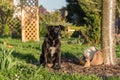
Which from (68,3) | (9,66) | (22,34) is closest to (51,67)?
(9,66)

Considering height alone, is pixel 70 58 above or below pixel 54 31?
below

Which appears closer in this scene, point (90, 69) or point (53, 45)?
point (90, 69)

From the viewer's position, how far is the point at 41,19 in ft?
88.9

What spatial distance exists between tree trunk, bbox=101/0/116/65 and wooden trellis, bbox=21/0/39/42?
1115 cm

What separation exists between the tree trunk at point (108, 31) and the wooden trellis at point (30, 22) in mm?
11147

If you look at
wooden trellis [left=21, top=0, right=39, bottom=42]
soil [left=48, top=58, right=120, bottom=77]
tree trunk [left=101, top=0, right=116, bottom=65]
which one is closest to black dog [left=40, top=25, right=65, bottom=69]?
soil [left=48, top=58, right=120, bottom=77]

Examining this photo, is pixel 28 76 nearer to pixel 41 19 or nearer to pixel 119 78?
pixel 119 78

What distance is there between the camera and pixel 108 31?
32.1 ft

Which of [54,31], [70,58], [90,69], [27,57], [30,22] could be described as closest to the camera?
[90,69]

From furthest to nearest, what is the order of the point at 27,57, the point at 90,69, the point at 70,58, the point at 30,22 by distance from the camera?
1. the point at 30,22
2. the point at 27,57
3. the point at 70,58
4. the point at 90,69

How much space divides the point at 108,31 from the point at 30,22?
38.1 ft

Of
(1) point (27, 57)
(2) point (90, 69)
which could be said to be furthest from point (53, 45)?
(1) point (27, 57)

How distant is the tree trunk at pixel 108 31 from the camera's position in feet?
32.1

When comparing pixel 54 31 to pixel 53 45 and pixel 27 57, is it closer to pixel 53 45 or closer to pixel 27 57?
pixel 53 45
